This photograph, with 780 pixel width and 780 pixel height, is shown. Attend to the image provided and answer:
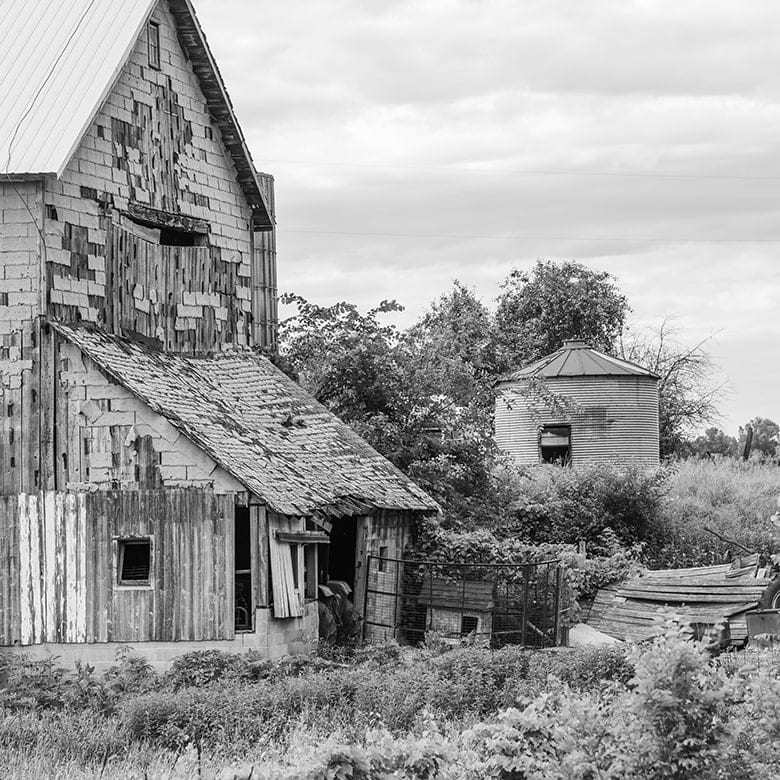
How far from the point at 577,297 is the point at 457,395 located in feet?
115

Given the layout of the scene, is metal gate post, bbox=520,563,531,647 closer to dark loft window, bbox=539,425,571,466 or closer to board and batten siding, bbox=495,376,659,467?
board and batten siding, bbox=495,376,659,467

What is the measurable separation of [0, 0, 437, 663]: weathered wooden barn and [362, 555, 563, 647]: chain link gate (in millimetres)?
684

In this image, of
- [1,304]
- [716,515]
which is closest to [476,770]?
[1,304]

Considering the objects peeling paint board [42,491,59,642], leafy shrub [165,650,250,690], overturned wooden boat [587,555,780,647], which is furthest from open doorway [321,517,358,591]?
peeling paint board [42,491,59,642]

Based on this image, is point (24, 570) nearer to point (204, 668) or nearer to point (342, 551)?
point (204, 668)

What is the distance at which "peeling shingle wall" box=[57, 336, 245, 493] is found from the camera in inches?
849

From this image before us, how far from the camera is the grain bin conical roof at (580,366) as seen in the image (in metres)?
49.4

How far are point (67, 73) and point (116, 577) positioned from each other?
8657 millimetres

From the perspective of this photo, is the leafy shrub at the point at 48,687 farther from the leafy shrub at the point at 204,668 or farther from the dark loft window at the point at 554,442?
the dark loft window at the point at 554,442

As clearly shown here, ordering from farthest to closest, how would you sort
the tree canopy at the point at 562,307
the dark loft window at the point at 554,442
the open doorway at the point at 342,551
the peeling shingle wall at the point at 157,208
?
the tree canopy at the point at 562,307
the dark loft window at the point at 554,442
the open doorway at the point at 342,551
the peeling shingle wall at the point at 157,208

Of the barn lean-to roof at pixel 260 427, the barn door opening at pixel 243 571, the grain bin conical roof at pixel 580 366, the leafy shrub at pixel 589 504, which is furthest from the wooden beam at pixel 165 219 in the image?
the grain bin conical roof at pixel 580 366

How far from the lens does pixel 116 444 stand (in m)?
21.7

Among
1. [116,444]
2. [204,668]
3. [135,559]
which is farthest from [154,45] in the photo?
[204,668]

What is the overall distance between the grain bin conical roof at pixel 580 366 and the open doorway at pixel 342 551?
21.6 meters
